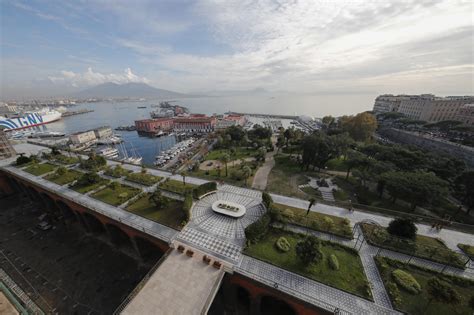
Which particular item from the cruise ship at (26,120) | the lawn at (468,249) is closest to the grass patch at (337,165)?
the lawn at (468,249)

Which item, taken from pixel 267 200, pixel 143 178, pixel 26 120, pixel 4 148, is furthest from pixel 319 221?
pixel 26 120

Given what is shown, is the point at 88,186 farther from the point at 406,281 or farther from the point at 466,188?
the point at 466,188

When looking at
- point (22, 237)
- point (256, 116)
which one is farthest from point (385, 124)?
point (22, 237)

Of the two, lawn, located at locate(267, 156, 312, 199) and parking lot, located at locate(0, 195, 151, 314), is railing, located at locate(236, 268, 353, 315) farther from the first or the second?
lawn, located at locate(267, 156, 312, 199)

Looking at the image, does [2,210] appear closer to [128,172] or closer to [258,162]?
[128,172]

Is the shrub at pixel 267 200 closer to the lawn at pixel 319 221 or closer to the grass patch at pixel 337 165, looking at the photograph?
the lawn at pixel 319 221

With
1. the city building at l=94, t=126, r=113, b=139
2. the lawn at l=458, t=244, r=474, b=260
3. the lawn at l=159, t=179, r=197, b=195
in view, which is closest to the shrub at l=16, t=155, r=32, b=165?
the lawn at l=159, t=179, r=197, b=195
